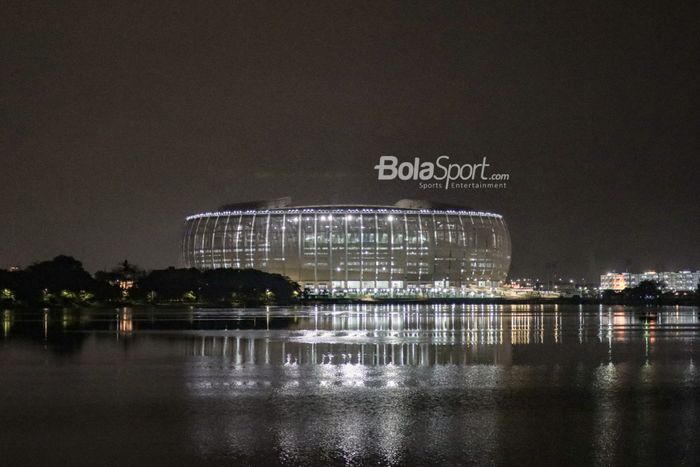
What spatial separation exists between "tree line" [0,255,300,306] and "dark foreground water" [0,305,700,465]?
4934cm

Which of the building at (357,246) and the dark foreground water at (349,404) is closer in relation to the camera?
the dark foreground water at (349,404)

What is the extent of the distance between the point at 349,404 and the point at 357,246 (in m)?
132

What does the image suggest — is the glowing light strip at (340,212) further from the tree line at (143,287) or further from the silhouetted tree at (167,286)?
the silhouetted tree at (167,286)

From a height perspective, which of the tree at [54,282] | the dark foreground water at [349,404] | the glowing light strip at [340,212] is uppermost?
the glowing light strip at [340,212]

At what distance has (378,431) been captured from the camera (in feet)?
42.0

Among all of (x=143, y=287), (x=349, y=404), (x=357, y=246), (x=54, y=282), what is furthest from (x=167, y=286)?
(x=349, y=404)

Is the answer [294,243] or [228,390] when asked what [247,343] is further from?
[294,243]

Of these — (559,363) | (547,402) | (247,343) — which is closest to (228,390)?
(547,402)

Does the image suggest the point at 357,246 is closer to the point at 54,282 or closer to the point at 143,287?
the point at 143,287

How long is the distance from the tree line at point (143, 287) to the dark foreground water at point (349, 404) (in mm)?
49337

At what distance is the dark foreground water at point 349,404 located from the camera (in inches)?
449

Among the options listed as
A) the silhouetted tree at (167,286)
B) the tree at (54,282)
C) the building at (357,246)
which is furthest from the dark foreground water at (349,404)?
the building at (357,246)

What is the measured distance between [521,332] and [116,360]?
61.7 ft

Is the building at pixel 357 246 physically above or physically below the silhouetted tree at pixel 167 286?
above
